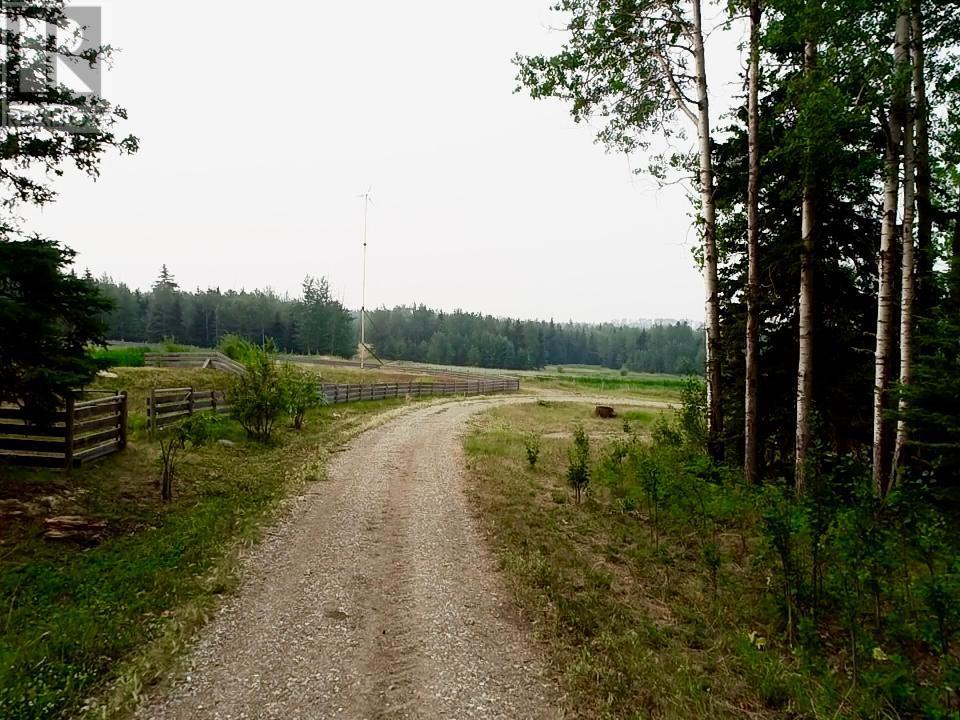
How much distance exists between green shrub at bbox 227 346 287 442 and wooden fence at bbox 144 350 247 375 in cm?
1218

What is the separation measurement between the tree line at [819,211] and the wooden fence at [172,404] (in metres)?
13.6

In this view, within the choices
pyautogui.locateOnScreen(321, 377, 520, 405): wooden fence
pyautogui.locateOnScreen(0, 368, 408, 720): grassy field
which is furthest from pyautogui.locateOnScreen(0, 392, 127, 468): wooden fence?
pyautogui.locateOnScreen(321, 377, 520, 405): wooden fence

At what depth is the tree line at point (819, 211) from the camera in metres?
7.22

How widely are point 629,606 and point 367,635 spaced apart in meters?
3.15

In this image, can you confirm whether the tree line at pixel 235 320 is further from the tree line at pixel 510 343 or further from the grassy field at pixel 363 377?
the grassy field at pixel 363 377

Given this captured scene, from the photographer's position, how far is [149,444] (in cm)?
1232

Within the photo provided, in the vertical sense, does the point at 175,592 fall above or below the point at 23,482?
below

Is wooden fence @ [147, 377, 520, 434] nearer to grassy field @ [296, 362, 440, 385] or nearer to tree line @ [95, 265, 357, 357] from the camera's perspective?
grassy field @ [296, 362, 440, 385]

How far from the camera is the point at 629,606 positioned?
5.73 m

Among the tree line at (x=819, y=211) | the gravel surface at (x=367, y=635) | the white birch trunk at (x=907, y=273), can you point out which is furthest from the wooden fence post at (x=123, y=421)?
the white birch trunk at (x=907, y=273)

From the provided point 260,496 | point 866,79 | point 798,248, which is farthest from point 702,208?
point 260,496

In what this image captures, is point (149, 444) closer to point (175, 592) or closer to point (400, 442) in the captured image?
point (400, 442)

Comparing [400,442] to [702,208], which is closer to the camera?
[702,208]

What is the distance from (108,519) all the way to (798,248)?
43.6 ft
